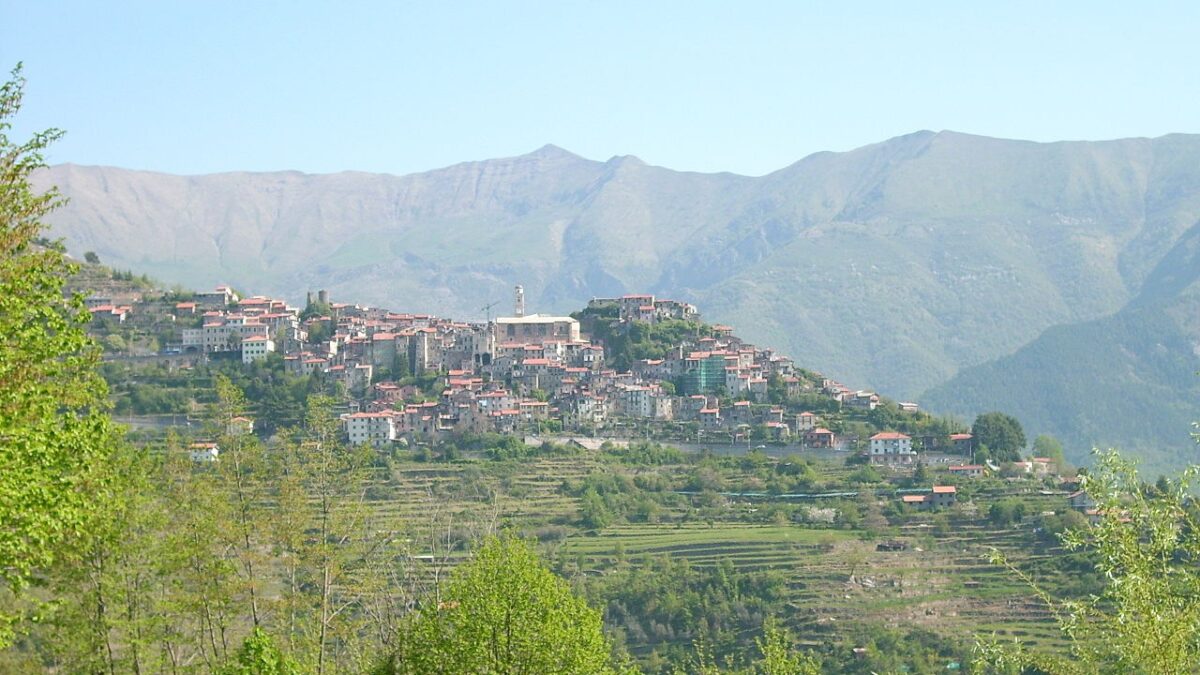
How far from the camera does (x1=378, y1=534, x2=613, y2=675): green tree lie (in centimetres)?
1611

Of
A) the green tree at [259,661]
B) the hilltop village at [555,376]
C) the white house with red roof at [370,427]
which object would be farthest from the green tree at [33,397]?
the hilltop village at [555,376]

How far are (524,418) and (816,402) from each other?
42.2 feet

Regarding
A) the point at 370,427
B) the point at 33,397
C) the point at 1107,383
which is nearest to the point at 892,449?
the point at 370,427

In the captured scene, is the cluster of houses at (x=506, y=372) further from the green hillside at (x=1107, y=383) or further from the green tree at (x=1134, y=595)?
the green tree at (x=1134, y=595)

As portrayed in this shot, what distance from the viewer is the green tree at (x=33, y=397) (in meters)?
11.6

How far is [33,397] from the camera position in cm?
1248

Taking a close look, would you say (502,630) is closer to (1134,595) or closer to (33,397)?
(33,397)

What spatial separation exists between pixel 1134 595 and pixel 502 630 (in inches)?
261

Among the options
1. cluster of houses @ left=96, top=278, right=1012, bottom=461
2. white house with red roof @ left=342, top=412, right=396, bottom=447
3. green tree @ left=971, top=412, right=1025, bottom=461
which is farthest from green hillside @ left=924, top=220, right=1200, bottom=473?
white house with red roof @ left=342, top=412, right=396, bottom=447

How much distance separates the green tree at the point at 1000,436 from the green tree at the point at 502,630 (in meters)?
46.6

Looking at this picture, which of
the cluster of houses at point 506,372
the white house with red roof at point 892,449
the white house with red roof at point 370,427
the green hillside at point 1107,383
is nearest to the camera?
the white house with red roof at point 370,427

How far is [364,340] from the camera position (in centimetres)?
7112

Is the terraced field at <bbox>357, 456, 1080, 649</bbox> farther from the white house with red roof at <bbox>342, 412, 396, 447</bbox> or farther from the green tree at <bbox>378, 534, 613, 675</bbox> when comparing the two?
the green tree at <bbox>378, 534, 613, 675</bbox>

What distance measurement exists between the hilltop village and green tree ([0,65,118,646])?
4760 cm
